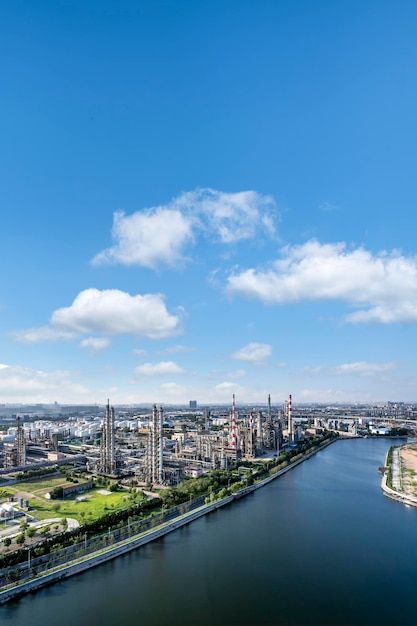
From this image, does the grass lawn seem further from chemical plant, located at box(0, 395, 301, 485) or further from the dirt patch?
the dirt patch

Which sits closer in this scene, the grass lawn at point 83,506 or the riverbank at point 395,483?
the grass lawn at point 83,506

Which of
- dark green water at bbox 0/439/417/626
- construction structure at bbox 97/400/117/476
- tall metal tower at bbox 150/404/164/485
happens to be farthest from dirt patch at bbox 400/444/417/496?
construction structure at bbox 97/400/117/476

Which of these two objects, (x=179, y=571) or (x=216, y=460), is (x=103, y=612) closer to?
(x=179, y=571)

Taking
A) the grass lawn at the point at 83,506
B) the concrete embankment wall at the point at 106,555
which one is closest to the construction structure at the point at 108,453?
the grass lawn at the point at 83,506

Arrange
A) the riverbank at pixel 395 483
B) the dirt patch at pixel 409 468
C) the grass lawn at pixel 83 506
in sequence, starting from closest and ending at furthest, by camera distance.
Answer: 1. the grass lawn at pixel 83 506
2. the riverbank at pixel 395 483
3. the dirt patch at pixel 409 468

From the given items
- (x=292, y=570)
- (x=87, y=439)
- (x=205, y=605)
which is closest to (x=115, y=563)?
(x=205, y=605)

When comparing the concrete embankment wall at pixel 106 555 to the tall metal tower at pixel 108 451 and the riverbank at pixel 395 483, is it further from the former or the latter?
the tall metal tower at pixel 108 451

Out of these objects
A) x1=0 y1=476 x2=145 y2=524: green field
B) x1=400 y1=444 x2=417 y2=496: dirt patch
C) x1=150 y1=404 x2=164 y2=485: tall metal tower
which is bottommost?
x1=400 y1=444 x2=417 y2=496: dirt patch

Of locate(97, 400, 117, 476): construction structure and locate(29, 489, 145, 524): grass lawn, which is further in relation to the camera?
locate(97, 400, 117, 476): construction structure
